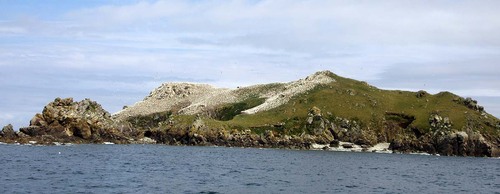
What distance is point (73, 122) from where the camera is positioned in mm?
165250

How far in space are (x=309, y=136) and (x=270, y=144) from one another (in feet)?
44.7

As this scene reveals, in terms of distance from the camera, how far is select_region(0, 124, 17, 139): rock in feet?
534

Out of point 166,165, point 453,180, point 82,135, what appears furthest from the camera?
point 82,135

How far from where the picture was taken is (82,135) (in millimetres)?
168750

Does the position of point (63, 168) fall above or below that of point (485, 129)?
below

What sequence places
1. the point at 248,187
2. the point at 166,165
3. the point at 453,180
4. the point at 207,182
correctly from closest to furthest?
the point at 248,187 < the point at 207,182 < the point at 453,180 < the point at 166,165

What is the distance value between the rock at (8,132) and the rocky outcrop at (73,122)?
110 inches

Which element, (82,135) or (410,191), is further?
(82,135)

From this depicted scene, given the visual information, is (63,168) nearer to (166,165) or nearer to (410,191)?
(166,165)

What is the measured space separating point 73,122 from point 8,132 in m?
19.0

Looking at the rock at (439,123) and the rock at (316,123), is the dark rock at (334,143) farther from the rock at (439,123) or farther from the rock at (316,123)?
the rock at (439,123)

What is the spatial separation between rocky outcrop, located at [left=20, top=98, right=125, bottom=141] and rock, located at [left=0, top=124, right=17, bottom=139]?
2.78 m

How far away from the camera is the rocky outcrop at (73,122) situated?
16250cm

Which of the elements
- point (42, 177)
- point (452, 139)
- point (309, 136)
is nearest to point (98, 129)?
point (309, 136)
